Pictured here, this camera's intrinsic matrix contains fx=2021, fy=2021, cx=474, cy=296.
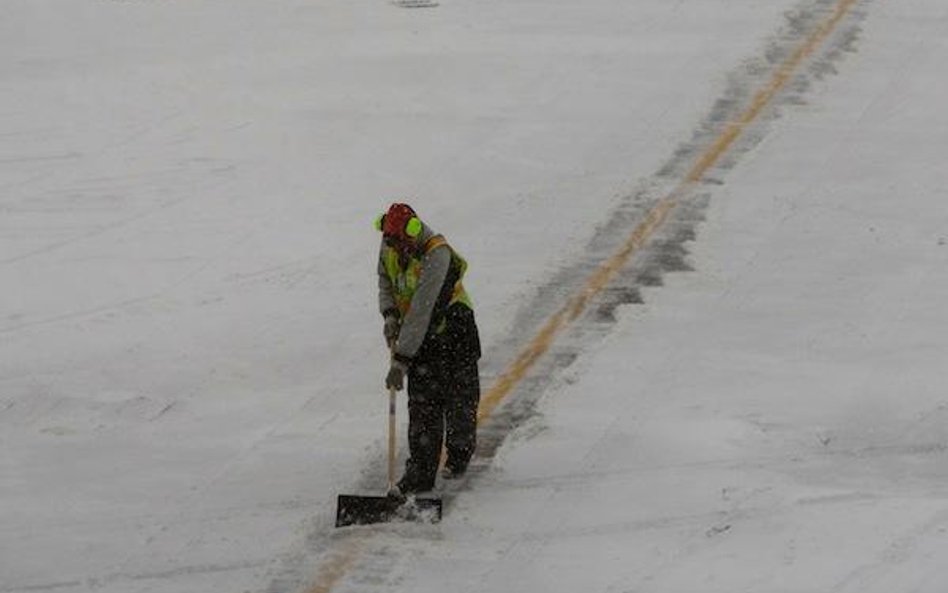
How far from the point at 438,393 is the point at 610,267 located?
4.79 m

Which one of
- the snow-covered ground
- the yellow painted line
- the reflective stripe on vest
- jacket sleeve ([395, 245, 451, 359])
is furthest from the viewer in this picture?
the reflective stripe on vest

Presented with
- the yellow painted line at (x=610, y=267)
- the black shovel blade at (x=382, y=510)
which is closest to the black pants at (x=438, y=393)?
the black shovel blade at (x=382, y=510)

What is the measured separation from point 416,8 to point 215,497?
15024mm

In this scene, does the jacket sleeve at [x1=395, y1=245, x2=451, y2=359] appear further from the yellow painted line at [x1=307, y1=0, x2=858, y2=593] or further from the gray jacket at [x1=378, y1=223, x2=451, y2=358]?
the yellow painted line at [x1=307, y1=0, x2=858, y2=593]

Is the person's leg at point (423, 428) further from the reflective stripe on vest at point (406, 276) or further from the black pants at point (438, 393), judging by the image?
the reflective stripe on vest at point (406, 276)

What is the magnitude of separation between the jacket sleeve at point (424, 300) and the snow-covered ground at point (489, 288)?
1019 mm

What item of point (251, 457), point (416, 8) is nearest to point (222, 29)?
point (416, 8)

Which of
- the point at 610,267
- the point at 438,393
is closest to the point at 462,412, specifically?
the point at 438,393

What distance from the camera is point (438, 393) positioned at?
39.2 feet

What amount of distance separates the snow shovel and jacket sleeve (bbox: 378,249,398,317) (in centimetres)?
56

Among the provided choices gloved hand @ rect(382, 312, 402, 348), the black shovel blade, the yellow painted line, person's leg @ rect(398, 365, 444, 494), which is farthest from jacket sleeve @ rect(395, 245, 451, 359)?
the yellow painted line

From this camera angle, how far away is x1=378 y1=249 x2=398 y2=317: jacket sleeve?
11.9 m

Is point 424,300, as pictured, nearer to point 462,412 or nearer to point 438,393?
point 438,393

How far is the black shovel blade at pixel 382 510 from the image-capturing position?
1155cm
